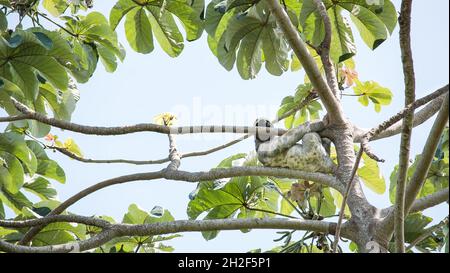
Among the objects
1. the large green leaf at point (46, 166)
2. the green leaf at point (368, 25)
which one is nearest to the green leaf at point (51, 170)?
the large green leaf at point (46, 166)

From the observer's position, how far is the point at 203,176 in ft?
9.17

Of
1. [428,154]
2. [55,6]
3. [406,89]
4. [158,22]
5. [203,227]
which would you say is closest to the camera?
[428,154]

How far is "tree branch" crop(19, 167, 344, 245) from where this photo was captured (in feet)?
9.11

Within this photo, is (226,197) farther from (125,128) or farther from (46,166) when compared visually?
(46,166)

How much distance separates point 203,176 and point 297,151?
90 centimetres

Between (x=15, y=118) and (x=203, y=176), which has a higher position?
(x=15, y=118)

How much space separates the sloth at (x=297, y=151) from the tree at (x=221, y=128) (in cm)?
8

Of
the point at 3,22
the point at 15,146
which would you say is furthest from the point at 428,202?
the point at 3,22

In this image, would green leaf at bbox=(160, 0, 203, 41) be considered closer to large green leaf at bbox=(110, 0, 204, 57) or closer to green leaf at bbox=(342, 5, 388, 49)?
large green leaf at bbox=(110, 0, 204, 57)

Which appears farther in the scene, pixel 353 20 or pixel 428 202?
pixel 353 20

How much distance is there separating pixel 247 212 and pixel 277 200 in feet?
0.98
